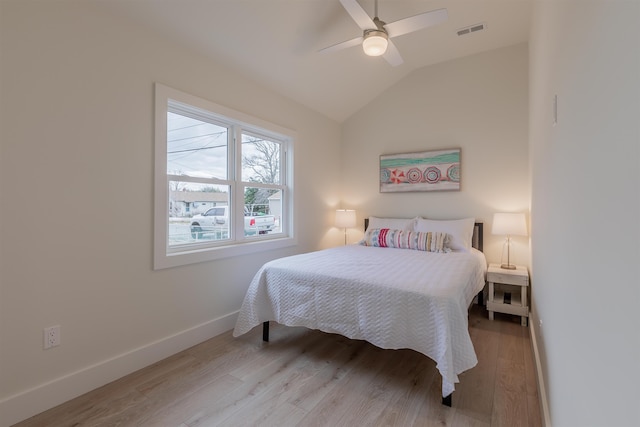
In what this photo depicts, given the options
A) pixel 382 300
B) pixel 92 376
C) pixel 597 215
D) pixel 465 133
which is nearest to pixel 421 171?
pixel 465 133

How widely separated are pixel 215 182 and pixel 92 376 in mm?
1643

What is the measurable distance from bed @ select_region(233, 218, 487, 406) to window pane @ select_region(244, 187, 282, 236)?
0.76m

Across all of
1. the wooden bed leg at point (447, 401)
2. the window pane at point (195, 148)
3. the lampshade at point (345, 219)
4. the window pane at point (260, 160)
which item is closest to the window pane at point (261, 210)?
the window pane at point (260, 160)

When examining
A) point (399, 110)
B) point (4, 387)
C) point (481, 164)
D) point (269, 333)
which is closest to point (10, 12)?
point (4, 387)

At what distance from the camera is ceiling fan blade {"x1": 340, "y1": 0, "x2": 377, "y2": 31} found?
190 cm

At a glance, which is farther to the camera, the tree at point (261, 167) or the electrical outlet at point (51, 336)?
the tree at point (261, 167)

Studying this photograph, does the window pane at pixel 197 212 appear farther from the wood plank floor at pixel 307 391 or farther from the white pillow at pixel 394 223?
the white pillow at pixel 394 223

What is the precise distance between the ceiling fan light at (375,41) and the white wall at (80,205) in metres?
1.38

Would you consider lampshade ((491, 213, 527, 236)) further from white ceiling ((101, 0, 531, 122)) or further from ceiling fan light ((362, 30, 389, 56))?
ceiling fan light ((362, 30, 389, 56))

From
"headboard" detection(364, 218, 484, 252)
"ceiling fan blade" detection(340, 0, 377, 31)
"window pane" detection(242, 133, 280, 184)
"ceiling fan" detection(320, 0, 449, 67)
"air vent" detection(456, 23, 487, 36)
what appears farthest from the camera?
"headboard" detection(364, 218, 484, 252)

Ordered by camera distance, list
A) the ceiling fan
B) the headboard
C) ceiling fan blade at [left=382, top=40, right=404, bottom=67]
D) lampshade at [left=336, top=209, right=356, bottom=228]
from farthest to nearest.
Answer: lampshade at [left=336, top=209, right=356, bottom=228], the headboard, ceiling fan blade at [left=382, top=40, right=404, bottom=67], the ceiling fan

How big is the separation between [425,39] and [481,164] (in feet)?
5.12

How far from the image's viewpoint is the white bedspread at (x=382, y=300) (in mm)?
1709

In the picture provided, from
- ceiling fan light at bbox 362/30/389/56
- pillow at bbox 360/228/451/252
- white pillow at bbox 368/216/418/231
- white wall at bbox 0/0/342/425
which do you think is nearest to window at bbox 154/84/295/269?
white wall at bbox 0/0/342/425
